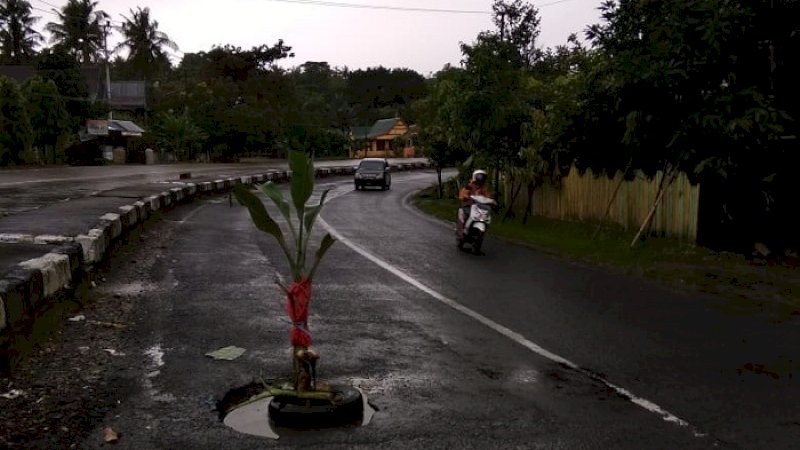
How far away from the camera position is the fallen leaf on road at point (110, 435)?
14.1ft

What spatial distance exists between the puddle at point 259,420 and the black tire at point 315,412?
4 centimetres

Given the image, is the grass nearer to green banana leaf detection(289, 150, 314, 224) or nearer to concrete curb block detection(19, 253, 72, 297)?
green banana leaf detection(289, 150, 314, 224)

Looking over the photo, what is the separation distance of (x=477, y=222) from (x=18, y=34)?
71.6 m

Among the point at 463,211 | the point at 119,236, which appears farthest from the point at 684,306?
the point at 119,236

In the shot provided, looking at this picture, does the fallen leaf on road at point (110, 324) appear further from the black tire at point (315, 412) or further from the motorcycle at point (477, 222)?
the motorcycle at point (477, 222)

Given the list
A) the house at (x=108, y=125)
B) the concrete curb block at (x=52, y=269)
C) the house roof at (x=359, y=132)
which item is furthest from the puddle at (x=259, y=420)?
the house roof at (x=359, y=132)

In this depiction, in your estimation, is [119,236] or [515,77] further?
[515,77]

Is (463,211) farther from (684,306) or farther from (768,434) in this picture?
(768,434)

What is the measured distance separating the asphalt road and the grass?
705 millimetres

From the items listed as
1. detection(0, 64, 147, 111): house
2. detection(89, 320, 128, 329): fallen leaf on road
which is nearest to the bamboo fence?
detection(89, 320, 128, 329): fallen leaf on road

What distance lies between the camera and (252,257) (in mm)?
12086

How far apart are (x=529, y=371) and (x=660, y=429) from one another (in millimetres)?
1430

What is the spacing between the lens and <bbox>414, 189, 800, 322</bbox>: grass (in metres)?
9.62

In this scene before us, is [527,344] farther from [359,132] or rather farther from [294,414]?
[359,132]
